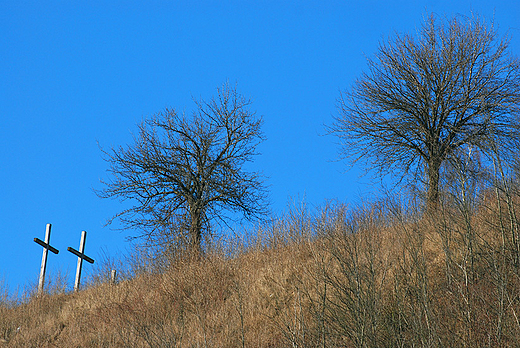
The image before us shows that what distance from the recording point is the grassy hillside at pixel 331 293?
9141 millimetres

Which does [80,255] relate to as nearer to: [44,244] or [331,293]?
[44,244]

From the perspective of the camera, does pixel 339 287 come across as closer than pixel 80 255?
Yes

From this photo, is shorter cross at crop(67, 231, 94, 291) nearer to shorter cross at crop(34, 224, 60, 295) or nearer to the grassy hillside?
shorter cross at crop(34, 224, 60, 295)

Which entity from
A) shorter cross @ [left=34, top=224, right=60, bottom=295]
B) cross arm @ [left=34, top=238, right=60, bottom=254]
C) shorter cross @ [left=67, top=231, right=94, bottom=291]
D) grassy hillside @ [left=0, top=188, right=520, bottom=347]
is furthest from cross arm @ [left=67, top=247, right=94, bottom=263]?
grassy hillside @ [left=0, top=188, right=520, bottom=347]

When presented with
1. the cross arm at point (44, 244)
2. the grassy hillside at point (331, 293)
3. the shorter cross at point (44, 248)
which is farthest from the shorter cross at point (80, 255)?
the grassy hillside at point (331, 293)

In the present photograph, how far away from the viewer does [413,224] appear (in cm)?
1212

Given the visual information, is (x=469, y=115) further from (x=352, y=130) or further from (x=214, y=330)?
(x=214, y=330)

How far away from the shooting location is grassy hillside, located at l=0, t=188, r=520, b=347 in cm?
914

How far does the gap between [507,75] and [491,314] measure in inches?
569

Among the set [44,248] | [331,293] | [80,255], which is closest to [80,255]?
[80,255]

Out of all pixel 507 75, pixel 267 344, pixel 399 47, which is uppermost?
pixel 399 47

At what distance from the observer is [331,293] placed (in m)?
12.2

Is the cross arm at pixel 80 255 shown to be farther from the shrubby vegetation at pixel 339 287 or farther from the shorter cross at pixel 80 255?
the shrubby vegetation at pixel 339 287

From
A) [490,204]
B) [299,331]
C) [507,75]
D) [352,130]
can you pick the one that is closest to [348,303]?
[299,331]
